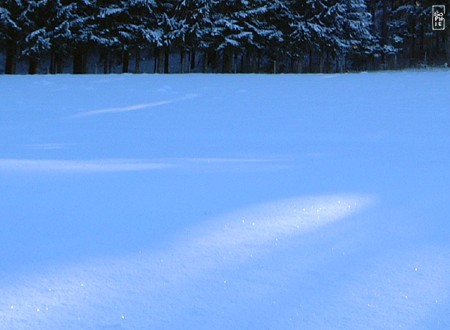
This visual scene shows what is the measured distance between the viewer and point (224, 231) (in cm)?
389

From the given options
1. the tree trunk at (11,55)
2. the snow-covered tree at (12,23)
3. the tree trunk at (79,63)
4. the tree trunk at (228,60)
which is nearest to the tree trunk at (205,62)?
the tree trunk at (228,60)

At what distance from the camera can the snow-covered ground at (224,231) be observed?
8.89 ft

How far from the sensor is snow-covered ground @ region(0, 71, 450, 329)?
271 cm

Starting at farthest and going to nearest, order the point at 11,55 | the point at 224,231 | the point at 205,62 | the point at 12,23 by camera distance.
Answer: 1. the point at 205,62
2. the point at 11,55
3. the point at 12,23
4. the point at 224,231

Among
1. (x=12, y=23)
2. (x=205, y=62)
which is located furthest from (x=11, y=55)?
(x=205, y=62)

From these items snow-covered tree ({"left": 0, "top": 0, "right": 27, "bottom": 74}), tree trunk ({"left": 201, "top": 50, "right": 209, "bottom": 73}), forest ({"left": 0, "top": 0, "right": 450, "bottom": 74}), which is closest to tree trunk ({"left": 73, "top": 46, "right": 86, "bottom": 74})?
forest ({"left": 0, "top": 0, "right": 450, "bottom": 74})

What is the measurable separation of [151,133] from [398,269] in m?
7.64

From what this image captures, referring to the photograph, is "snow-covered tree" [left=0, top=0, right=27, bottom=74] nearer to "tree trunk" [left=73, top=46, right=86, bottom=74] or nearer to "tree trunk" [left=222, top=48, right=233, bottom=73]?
"tree trunk" [left=73, top=46, right=86, bottom=74]

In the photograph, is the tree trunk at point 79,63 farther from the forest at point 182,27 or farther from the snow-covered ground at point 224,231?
the snow-covered ground at point 224,231

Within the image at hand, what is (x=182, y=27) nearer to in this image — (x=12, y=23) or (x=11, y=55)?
(x=12, y=23)

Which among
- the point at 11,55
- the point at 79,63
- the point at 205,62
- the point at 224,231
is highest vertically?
the point at 205,62

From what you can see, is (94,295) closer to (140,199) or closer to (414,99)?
(140,199)

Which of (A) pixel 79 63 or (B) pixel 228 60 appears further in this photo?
(A) pixel 79 63

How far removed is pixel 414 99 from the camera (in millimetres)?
14828
